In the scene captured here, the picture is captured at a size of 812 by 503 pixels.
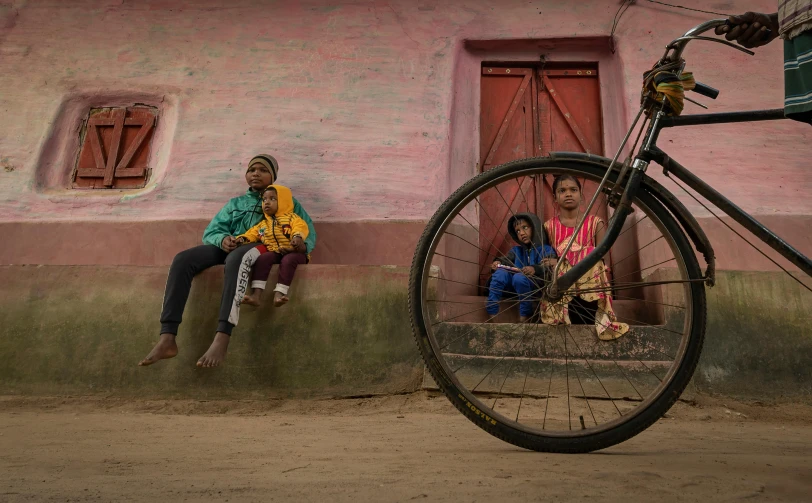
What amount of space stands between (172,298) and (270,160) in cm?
118

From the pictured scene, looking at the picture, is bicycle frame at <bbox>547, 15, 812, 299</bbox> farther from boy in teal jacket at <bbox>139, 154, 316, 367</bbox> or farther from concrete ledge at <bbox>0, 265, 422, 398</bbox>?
boy in teal jacket at <bbox>139, 154, 316, 367</bbox>

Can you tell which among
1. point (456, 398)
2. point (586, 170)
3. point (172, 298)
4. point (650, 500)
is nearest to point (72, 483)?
point (456, 398)

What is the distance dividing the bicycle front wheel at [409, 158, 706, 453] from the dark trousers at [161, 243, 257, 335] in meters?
1.09

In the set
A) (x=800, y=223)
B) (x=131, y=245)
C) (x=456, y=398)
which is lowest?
(x=456, y=398)

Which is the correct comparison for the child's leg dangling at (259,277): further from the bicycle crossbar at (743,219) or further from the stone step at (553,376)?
the bicycle crossbar at (743,219)

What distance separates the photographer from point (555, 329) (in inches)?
114

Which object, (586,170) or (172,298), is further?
(172,298)

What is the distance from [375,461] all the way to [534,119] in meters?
3.44

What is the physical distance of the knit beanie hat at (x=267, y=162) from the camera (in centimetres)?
372

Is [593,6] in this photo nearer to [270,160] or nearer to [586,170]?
[270,160]

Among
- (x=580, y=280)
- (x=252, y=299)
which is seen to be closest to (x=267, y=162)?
(x=252, y=299)

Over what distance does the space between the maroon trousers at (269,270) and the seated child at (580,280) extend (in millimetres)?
1467

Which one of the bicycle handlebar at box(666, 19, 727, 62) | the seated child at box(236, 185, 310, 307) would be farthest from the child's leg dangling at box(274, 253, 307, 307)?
the bicycle handlebar at box(666, 19, 727, 62)

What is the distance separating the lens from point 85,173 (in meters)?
4.21
